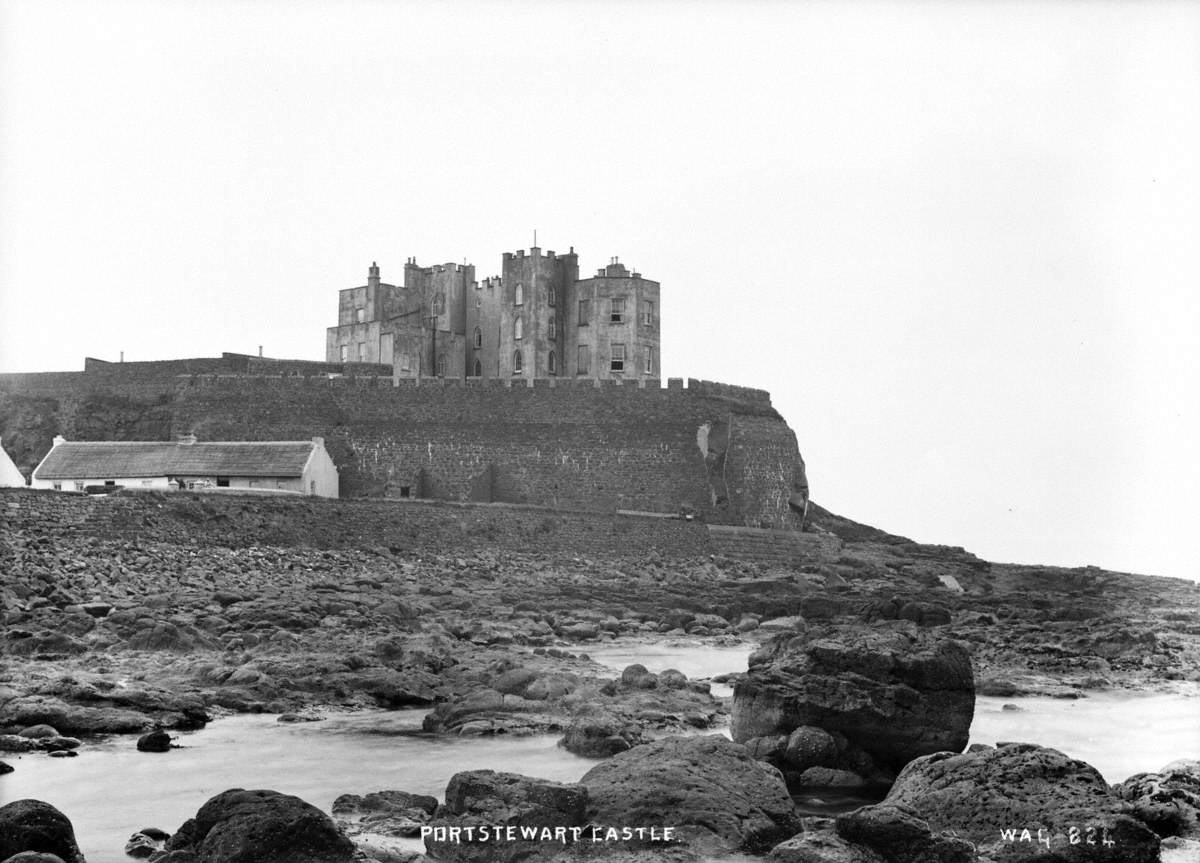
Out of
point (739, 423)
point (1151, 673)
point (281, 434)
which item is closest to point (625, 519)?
point (739, 423)

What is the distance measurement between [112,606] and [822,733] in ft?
44.7

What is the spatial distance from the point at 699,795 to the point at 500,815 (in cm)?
150

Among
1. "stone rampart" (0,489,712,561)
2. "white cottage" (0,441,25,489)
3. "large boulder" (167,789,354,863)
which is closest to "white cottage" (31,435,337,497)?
"white cottage" (0,441,25,489)

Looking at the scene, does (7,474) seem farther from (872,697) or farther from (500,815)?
(500,815)

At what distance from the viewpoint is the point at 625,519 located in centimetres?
4144

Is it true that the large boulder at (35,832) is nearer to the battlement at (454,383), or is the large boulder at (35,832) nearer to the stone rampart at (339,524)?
the stone rampart at (339,524)

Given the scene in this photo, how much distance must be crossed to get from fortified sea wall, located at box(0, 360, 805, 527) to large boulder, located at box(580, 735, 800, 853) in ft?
109

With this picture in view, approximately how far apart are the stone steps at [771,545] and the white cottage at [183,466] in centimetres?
1188

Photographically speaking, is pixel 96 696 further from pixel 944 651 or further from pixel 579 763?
pixel 944 651

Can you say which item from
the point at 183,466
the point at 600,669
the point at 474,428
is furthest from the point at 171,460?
the point at 600,669

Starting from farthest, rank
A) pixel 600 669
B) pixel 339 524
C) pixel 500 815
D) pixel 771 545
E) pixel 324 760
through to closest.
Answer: pixel 771 545 < pixel 339 524 < pixel 600 669 < pixel 324 760 < pixel 500 815

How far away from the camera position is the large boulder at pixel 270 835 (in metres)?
8.80

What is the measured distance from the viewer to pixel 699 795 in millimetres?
10477

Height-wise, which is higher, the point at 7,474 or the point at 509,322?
the point at 509,322
